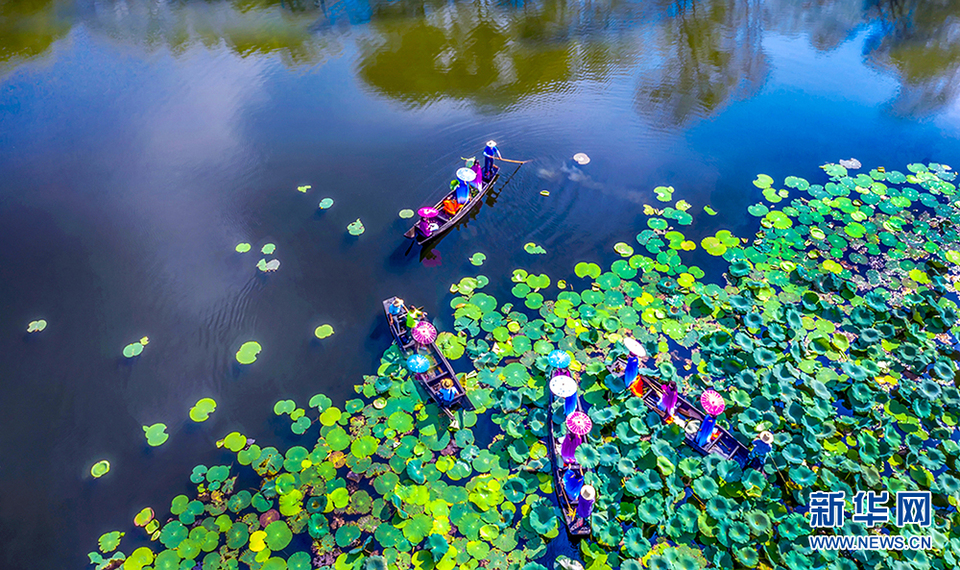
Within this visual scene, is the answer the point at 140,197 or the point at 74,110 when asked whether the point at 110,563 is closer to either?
the point at 140,197

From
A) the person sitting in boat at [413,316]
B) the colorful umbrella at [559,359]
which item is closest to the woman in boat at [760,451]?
the colorful umbrella at [559,359]

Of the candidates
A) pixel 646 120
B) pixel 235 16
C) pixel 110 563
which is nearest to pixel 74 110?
pixel 235 16

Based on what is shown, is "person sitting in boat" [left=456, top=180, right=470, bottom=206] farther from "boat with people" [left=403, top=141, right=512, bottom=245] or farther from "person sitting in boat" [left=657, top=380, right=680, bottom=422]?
"person sitting in boat" [left=657, top=380, right=680, bottom=422]

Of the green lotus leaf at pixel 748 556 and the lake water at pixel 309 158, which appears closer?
the green lotus leaf at pixel 748 556

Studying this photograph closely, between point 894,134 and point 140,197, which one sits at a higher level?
point 140,197

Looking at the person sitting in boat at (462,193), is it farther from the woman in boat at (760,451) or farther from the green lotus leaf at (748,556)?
the green lotus leaf at (748,556)

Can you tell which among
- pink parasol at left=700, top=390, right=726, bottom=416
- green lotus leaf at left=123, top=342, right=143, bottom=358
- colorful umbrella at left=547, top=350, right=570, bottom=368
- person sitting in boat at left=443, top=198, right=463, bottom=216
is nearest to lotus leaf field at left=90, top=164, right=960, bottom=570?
colorful umbrella at left=547, top=350, right=570, bottom=368

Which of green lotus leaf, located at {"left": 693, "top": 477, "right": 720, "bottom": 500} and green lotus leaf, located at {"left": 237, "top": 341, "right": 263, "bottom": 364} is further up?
green lotus leaf, located at {"left": 237, "top": 341, "right": 263, "bottom": 364}
